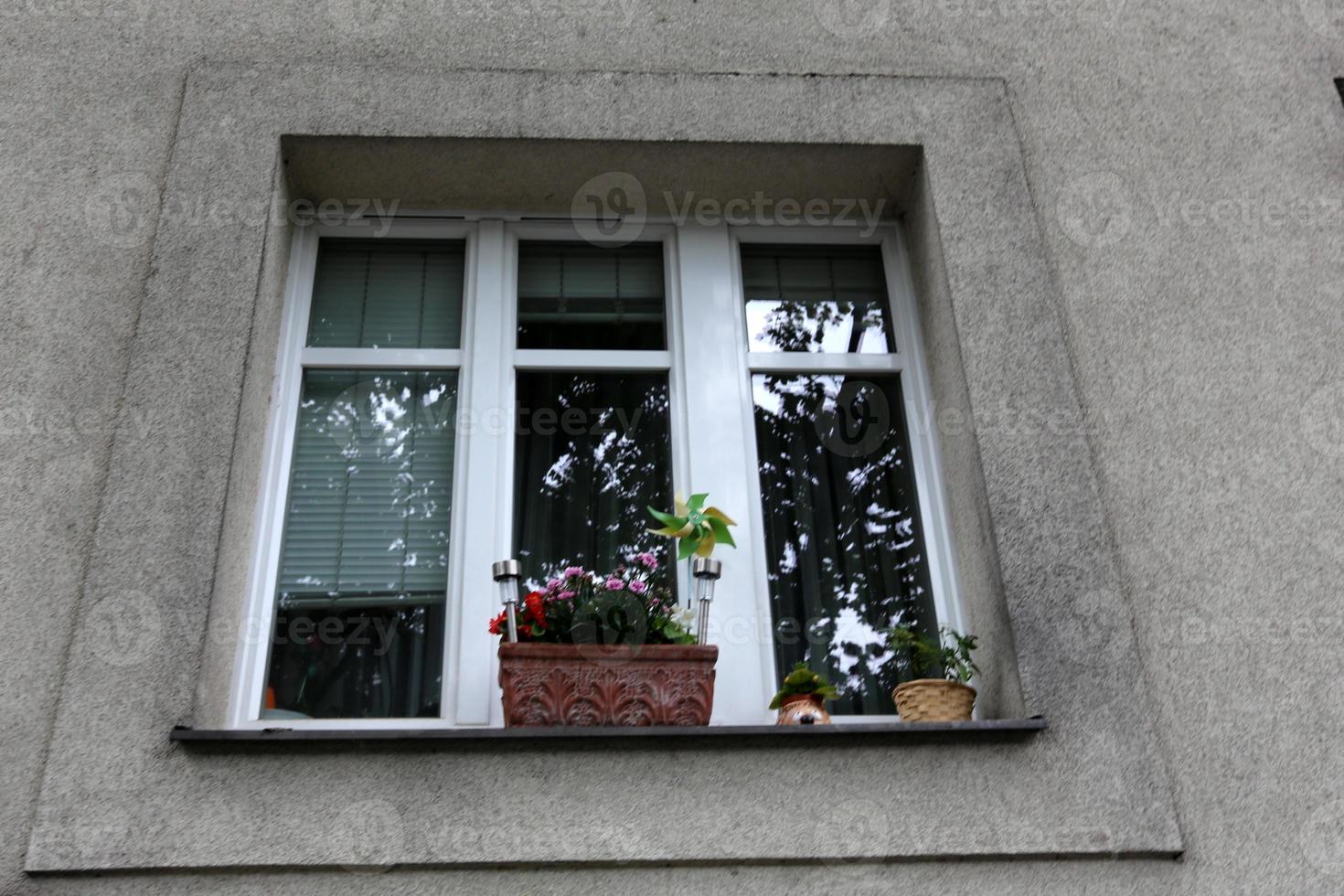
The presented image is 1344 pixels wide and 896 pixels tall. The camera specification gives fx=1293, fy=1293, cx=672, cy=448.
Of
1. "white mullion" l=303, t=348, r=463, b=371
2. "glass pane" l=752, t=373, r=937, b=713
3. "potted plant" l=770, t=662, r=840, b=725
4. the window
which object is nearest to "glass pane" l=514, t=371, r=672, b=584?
the window

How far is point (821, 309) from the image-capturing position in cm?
457

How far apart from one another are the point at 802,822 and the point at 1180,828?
38.2 inches

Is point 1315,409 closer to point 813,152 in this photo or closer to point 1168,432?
point 1168,432

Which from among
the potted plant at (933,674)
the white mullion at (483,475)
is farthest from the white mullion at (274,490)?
the potted plant at (933,674)

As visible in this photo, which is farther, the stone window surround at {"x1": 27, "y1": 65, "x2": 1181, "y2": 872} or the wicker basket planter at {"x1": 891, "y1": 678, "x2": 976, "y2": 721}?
the wicker basket planter at {"x1": 891, "y1": 678, "x2": 976, "y2": 721}

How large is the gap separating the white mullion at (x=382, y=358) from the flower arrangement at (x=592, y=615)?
1.01 meters

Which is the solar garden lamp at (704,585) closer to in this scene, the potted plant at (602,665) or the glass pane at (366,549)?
the potted plant at (602,665)

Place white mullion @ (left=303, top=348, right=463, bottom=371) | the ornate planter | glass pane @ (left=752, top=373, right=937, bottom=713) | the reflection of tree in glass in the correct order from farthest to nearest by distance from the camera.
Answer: the reflection of tree in glass → white mullion @ (left=303, top=348, right=463, bottom=371) → glass pane @ (left=752, top=373, right=937, bottom=713) → the ornate planter

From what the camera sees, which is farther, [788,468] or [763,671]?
[788,468]

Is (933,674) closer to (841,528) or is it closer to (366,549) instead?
(841,528)

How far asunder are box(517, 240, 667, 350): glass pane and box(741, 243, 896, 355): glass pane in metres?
0.34

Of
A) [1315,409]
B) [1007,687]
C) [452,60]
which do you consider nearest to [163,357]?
[452,60]

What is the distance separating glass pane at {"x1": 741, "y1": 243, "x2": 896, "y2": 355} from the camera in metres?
4.50

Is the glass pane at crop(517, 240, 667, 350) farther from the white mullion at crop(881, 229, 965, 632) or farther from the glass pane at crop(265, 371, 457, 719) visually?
the white mullion at crop(881, 229, 965, 632)
